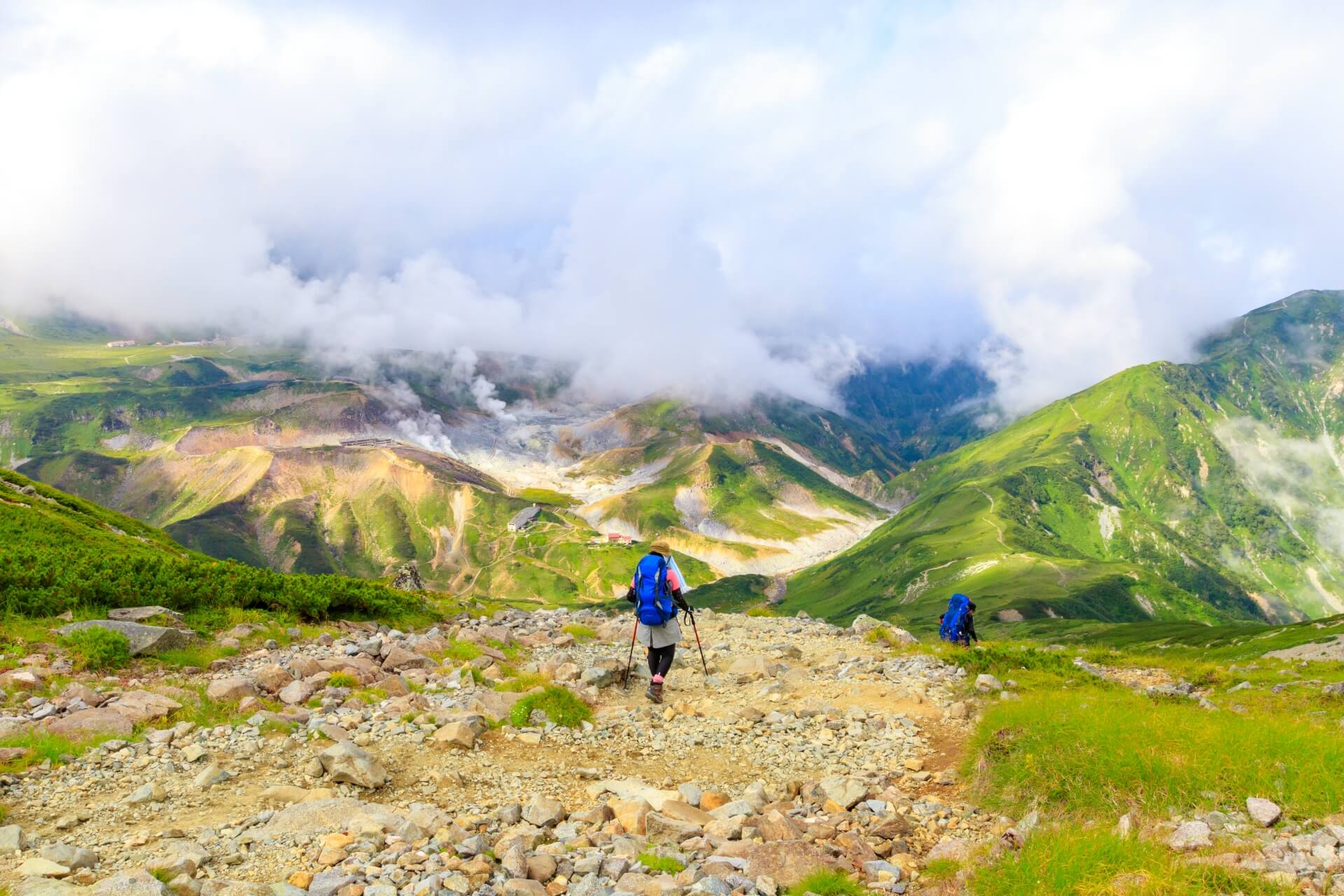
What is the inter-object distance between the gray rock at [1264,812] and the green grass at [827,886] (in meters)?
4.82

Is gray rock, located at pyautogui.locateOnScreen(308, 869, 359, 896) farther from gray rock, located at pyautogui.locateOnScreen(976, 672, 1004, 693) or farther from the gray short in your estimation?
gray rock, located at pyautogui.locateOnScreen(976, 672, 1004, 693)

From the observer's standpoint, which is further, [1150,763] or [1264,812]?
[1150,763]

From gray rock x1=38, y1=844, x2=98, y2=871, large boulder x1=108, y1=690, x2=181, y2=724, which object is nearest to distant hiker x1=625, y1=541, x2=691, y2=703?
large boulder x1=108, y1=690, x2=181, y2=724

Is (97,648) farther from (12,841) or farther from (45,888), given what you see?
(45,888)

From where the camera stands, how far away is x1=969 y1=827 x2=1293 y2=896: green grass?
A: 7.01 meters

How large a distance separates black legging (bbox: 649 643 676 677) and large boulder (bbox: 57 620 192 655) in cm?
1187

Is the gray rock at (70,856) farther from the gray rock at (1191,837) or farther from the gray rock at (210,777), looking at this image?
the gray rock at (1191,837)

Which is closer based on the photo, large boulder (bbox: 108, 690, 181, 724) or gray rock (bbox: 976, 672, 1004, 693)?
large boulder (bbox: 108, 690, 181, 724)

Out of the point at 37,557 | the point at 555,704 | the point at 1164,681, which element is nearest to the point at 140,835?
the point at 555,704

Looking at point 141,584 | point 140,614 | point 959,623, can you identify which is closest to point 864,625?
point 959,623

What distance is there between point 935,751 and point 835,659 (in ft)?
31.9

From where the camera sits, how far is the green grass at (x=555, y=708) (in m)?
15.2

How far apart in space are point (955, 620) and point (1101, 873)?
859 inches

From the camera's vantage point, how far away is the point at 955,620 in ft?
92.2
